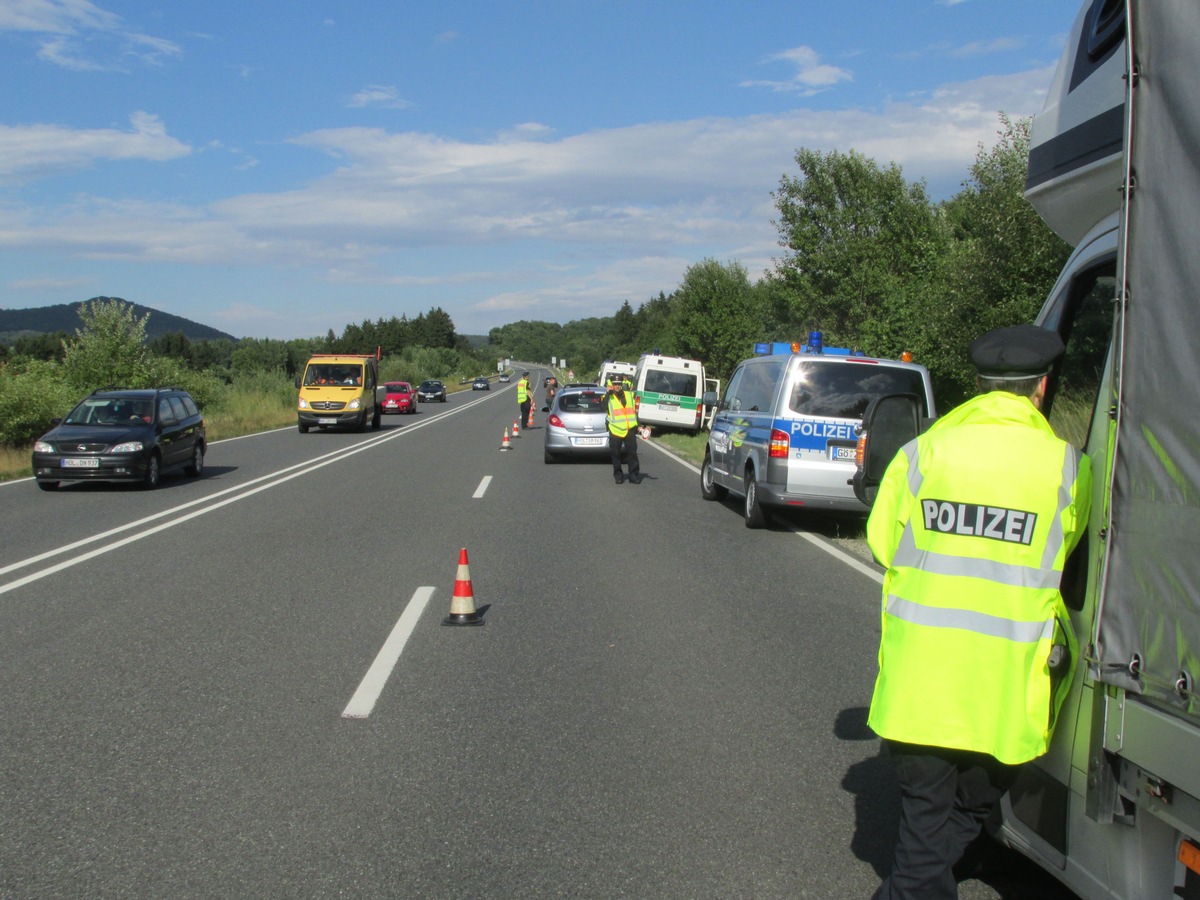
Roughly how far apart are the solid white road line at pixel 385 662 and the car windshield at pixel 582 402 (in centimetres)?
1242

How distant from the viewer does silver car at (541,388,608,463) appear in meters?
20.3

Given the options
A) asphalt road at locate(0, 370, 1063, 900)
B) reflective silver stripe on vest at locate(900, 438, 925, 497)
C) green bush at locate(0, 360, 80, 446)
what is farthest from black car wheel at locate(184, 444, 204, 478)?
reflective silver stripe on vest at locate(900, 438, 925, 497)

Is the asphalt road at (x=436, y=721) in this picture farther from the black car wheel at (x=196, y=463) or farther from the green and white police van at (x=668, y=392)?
the green and white police van at (x=668, y=392)

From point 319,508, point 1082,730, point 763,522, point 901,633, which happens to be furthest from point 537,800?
point 319,508

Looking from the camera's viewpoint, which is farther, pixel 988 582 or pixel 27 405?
pixel 27 405

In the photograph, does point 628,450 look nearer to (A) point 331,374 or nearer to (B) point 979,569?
(B) point 979,569

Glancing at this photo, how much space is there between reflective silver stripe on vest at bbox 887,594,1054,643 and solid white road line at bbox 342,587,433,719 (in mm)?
3319

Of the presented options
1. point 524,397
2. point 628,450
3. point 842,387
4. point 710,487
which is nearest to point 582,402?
point 628,450

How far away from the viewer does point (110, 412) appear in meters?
16.9

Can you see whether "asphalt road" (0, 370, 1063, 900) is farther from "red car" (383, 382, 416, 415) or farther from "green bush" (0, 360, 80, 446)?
"red car" (383, 382, 416, 415)

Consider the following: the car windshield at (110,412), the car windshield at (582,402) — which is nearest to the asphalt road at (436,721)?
the car windshield at (110,412)

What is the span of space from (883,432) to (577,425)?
16.7 m

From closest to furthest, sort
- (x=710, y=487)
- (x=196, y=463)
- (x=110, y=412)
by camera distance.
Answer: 1. (x=710, y=487)
2. (x=110, y=412)
3. (x=196, y=463)

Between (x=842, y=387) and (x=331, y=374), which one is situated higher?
(x=842, y=387)
